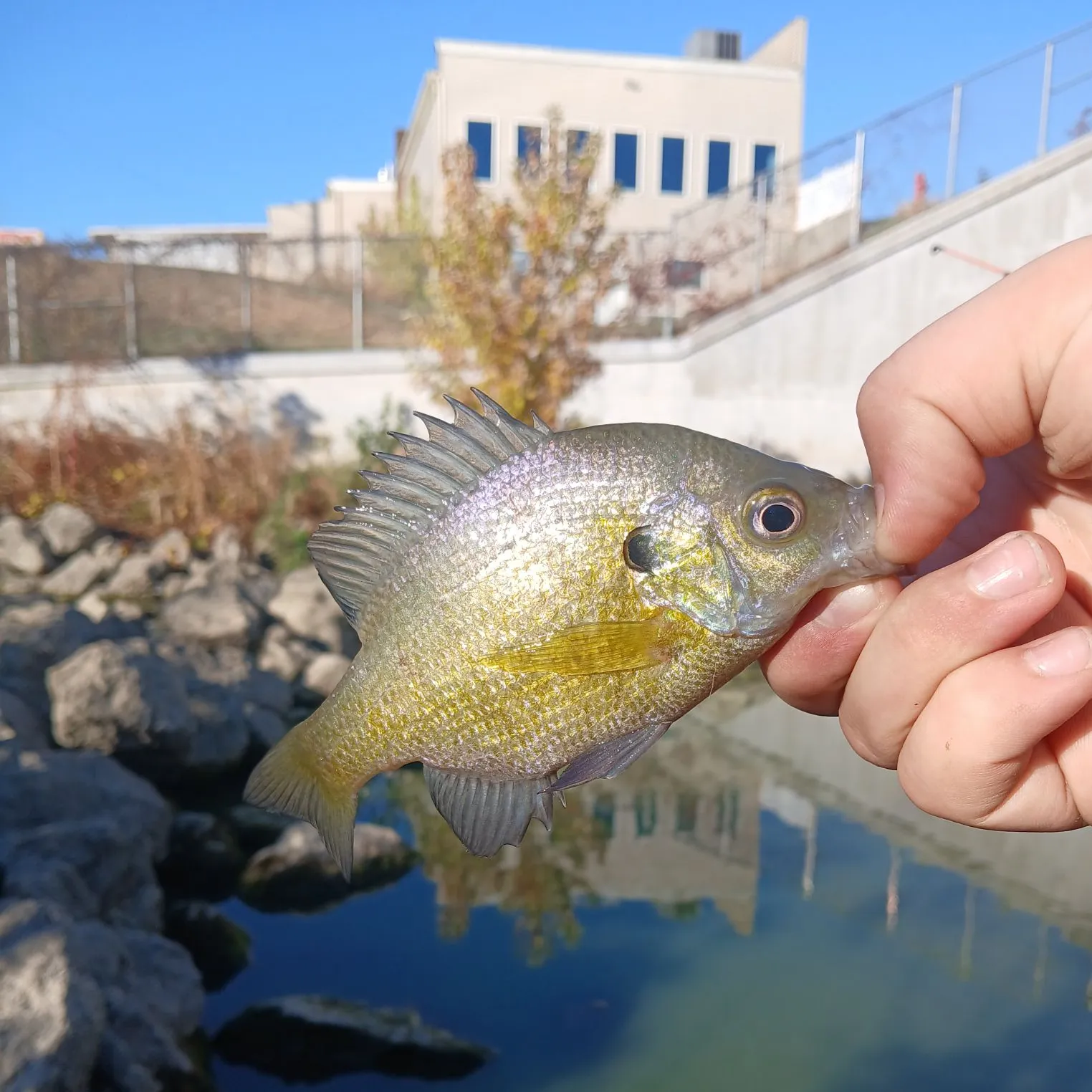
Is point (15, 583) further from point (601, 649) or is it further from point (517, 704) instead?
point (601, 649)

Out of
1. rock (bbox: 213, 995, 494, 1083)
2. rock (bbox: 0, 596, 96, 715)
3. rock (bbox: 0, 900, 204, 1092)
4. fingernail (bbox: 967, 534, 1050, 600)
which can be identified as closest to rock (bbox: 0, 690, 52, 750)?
rock (bbox: 0, 596, 96, 715)

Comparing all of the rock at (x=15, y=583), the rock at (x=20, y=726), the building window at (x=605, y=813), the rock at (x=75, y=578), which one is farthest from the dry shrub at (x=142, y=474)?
the building window at (x=605, y=813)

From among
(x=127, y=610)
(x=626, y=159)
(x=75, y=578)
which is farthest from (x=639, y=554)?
(x=626, y=159)

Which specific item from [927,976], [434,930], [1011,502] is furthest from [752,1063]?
[1011,502]

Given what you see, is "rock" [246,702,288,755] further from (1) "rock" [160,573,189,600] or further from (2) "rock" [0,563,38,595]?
(2) "rock" [0,563,38,595]

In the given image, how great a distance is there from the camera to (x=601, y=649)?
62.7 inches

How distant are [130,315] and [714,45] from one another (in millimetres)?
22862

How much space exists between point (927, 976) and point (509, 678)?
5.67 m

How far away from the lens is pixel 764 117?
2878 cm

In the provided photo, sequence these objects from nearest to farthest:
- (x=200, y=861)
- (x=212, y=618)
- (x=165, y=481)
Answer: (x=200, y=861)
(x=212, y=618)
(x=165, y=481)

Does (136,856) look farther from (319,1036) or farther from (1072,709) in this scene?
(1072,709)

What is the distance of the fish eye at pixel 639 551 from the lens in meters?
1.60

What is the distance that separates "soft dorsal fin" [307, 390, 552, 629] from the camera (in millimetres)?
1627

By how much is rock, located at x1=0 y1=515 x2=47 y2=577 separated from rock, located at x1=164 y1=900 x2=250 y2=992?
29.5ft
